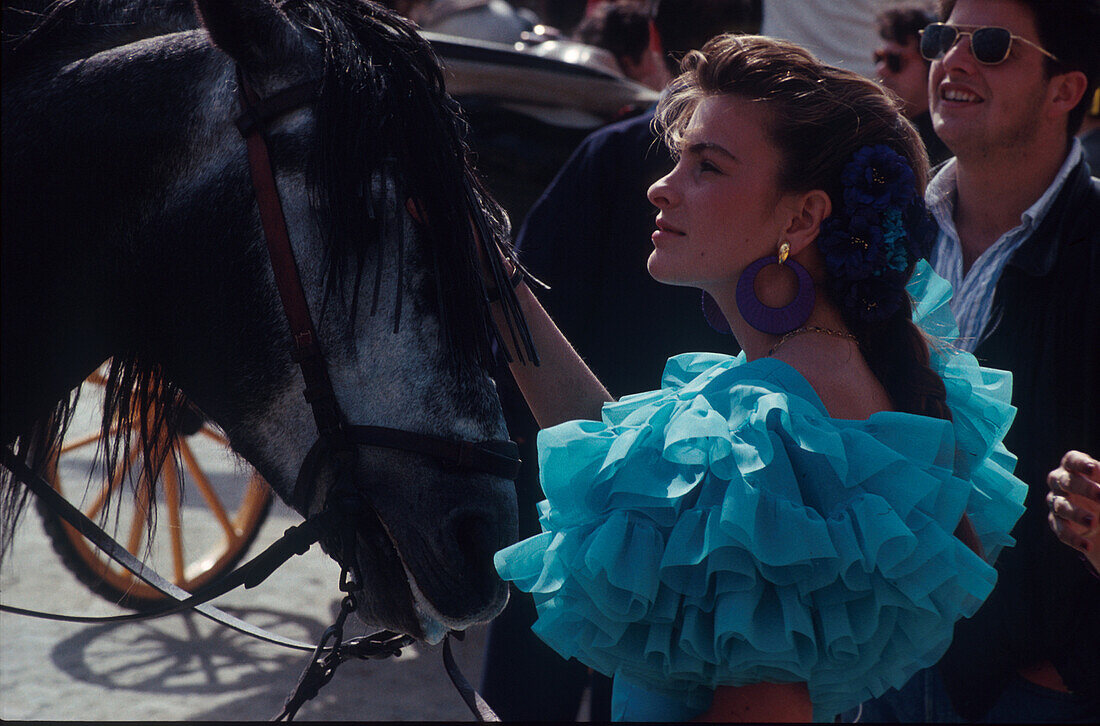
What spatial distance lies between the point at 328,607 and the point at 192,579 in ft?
1.96

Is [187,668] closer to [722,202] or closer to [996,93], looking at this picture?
[722,202]

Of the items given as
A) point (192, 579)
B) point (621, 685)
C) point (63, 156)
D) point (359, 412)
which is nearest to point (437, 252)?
point (359, 412)

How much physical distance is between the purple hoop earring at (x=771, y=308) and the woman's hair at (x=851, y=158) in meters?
0.05

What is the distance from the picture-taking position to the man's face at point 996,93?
2.02 metres

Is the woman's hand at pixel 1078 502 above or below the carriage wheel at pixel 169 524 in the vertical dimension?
above

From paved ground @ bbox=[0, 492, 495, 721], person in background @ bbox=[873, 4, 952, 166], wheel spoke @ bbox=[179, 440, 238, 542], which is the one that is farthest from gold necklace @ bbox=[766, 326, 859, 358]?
wheel spoke @ bbox=[179, 440, 238, 542]

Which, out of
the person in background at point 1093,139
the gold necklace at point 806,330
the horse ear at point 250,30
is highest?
the horse ear at point 250,30

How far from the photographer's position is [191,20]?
1503 mm

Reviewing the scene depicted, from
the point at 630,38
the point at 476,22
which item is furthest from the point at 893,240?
the point at 476,22

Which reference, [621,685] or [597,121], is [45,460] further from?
[597,121]

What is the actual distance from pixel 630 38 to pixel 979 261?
320 cm

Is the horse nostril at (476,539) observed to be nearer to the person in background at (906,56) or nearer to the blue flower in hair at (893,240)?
the blue flower in hair at (893,240)

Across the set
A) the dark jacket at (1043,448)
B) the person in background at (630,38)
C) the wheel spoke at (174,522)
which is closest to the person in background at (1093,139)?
the person in background at (630,38)

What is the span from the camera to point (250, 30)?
132 centimetres
